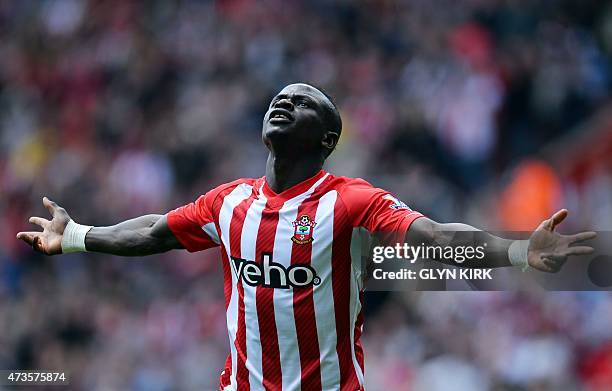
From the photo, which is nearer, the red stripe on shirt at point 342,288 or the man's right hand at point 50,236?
the red stripe on shirt at point 342,288

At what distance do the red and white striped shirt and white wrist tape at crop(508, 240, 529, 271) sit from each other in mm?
487

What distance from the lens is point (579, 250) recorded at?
427cm

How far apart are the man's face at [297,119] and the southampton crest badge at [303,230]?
0.42 meters

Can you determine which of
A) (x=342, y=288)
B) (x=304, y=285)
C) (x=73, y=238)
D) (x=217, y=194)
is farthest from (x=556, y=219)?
(x=73, y=238)

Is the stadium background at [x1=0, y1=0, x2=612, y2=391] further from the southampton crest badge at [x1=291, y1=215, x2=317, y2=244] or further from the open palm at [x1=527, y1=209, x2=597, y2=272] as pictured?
the open palm at [x1=527, y1=209, x2=597, y2=272]

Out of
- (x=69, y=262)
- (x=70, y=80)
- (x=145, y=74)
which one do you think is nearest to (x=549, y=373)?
(x=69, y=262)

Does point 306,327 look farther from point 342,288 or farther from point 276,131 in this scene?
point 276,131

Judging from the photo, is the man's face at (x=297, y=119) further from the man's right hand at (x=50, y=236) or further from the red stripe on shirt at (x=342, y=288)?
the man's right hand at (x=50, y=236)

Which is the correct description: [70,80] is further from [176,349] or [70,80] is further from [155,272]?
[176,349]

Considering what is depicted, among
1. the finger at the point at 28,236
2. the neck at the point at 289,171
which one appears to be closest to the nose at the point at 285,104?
the neck at the point at 289,171

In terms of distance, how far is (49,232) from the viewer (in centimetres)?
546

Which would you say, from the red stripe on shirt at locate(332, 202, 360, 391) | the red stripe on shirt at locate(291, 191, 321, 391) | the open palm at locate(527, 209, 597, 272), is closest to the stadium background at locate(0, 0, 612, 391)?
the red stripe on shirt at locate(332, 202, 360, 391)

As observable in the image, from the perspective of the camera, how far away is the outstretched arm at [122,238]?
17.6 ft

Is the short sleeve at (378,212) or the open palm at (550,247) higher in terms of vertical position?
the short sleeve at (378,212)
